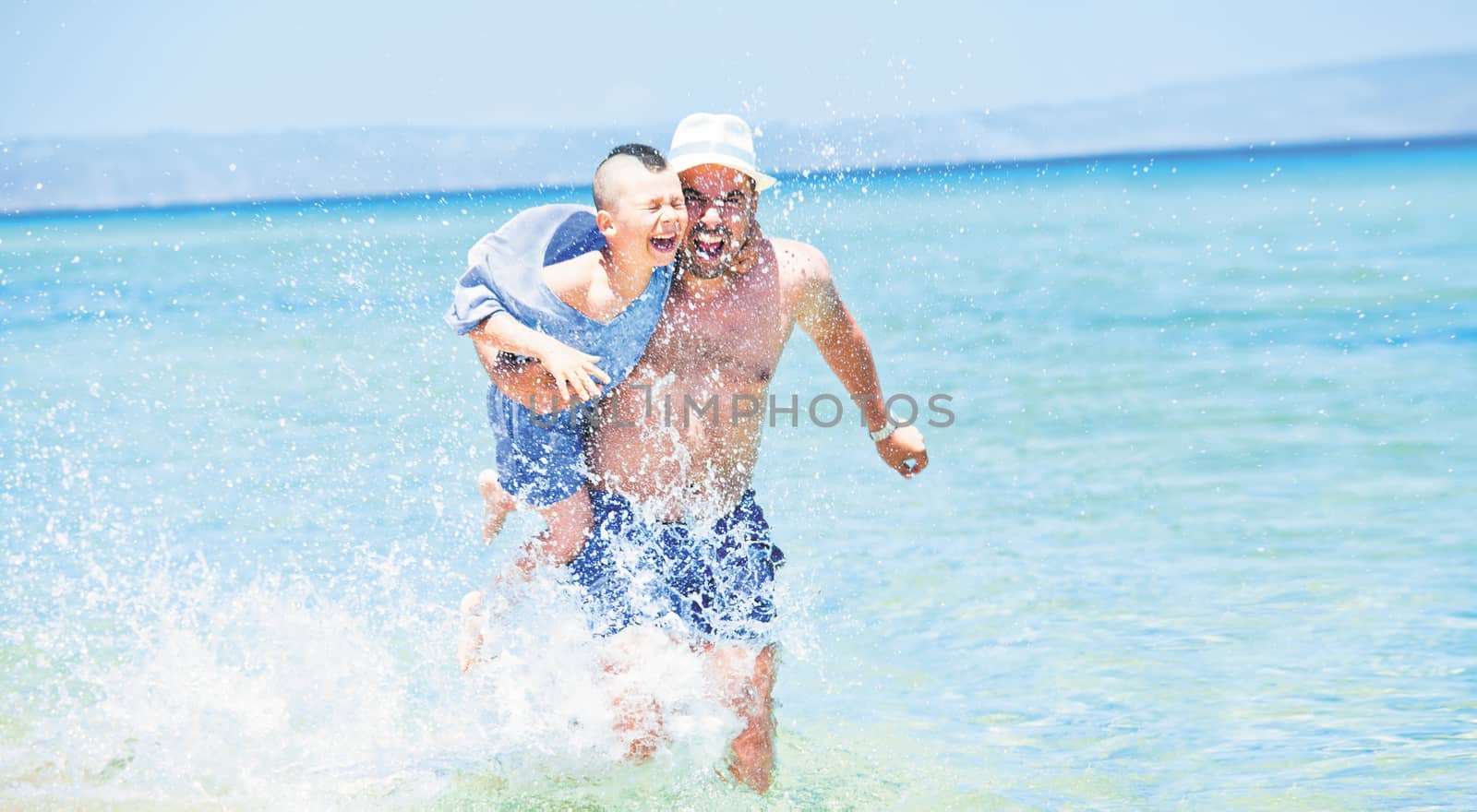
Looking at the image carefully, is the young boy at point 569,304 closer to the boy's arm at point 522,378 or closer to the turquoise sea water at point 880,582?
the boy's arm at point 522,378

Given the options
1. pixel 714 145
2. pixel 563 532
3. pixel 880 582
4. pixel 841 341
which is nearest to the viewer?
pixel 714 145

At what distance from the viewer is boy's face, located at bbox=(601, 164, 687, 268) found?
326 centimetres

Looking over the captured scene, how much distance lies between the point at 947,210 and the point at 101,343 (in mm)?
26842

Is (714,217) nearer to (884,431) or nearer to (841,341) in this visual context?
(841,341)

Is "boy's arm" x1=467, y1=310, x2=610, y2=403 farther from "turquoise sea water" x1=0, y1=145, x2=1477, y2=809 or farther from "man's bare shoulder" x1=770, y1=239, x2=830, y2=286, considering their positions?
"turquoise sea water" x1=0, y1=145, x2=1477, y2=809

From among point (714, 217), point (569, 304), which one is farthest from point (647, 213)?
point (569, 304)

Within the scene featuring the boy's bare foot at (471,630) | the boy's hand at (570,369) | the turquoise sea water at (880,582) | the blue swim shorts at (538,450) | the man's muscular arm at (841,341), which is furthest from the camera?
the turquoise sea water at (880,582)

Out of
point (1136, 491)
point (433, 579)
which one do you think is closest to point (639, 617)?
point (433, 579)

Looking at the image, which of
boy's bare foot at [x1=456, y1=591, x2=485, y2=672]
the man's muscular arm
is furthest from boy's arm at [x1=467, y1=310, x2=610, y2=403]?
boy's bare foot at [x1=456, y1=591, x2=485, y2=672]

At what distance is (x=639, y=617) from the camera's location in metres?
3.84

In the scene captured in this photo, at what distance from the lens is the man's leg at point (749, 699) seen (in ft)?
12.4

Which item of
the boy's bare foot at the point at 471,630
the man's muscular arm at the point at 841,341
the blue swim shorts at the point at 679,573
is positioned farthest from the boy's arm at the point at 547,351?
the boy's bare foot at the point at 471,630

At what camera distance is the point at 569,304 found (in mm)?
3430

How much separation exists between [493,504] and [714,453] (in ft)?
2.24
